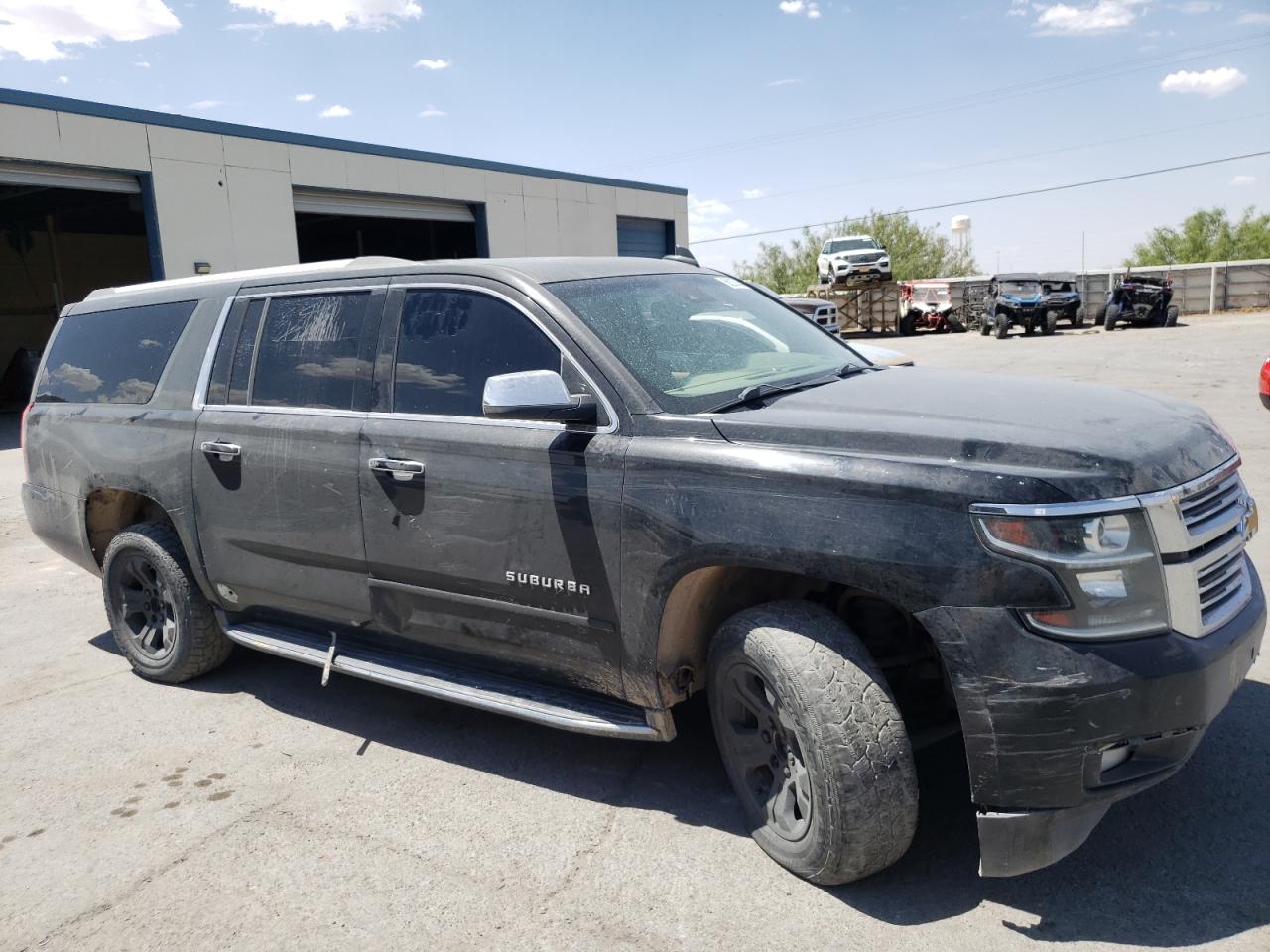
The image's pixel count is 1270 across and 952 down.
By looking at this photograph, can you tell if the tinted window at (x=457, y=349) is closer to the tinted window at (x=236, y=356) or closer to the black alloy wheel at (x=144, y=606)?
the tinted window at (x=236, y=356)

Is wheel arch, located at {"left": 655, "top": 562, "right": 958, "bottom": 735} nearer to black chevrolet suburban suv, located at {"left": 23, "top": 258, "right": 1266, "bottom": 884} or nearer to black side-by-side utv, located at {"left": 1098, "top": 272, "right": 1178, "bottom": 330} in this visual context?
black chevrolet suburban suv, located at {"left": 23, "top": 258, "right": 1266, "bottom": 884}

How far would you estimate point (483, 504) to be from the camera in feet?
11.7

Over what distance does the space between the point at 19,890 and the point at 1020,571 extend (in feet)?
10.8

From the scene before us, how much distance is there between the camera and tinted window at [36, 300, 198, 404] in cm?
493

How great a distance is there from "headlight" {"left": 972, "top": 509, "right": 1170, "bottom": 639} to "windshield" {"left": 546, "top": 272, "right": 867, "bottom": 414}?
1.14 m

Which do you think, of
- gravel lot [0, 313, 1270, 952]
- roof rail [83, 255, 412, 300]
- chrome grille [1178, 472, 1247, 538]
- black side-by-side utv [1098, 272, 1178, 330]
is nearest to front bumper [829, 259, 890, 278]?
black side-by-side utv [1098, 272, 1178, 330]

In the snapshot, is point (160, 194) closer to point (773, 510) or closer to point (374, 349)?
point (374, 349)

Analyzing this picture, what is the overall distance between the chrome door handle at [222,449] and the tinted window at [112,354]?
2.13 feet

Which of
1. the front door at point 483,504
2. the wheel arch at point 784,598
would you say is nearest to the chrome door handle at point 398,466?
the front door at point 483,504

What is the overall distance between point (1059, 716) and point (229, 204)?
790 inches

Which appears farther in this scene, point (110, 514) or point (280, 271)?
point (110, 514)

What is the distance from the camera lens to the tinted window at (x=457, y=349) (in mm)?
3646

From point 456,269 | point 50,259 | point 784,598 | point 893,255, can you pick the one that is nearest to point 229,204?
point 50,259

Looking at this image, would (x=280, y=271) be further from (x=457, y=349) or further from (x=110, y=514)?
(x=110, y=514)
